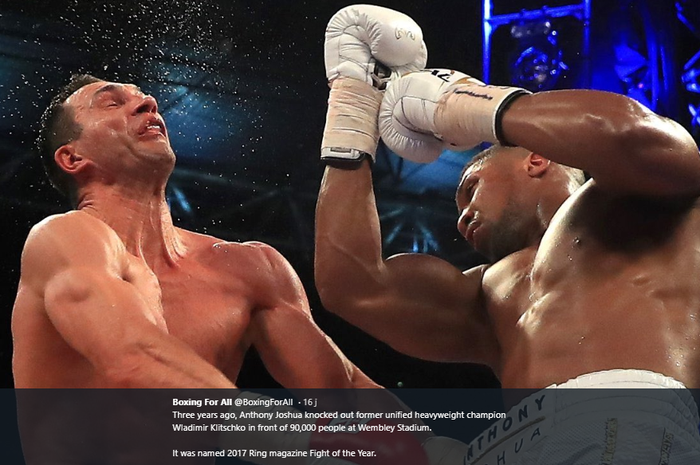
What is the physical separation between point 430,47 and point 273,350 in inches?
91.5

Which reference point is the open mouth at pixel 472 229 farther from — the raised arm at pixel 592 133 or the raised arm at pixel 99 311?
the raised arm at pixel 99 311

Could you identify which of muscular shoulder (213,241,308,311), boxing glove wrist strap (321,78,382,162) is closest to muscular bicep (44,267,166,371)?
muscular shoulder (213,241,308,311)

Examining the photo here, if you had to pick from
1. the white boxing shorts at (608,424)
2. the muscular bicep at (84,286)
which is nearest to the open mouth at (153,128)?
the muscular bicep at (84,286)

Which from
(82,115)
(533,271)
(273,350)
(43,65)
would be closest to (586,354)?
(533,271)

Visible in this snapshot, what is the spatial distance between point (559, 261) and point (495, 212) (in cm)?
34

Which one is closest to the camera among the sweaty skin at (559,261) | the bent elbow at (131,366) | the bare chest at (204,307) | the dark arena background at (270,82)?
the bent elbow at (131,366)

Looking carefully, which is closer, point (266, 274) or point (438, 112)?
point (438, 112)

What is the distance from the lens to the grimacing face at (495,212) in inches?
83.3

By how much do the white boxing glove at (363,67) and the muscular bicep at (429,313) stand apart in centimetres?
30

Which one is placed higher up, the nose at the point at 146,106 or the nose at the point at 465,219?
the nose at the point at 146,106

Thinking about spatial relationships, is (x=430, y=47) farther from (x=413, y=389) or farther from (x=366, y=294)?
(x=366, y=294)

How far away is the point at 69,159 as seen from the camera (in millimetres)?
2182

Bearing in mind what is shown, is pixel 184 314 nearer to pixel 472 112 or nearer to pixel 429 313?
pixel 429 313

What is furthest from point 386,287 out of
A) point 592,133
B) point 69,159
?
point 69,159
